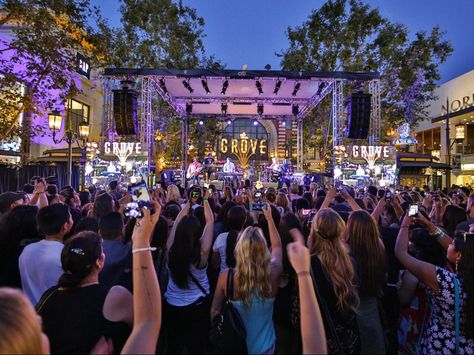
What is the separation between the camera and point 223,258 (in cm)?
338

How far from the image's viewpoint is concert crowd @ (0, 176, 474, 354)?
1383 millimetres

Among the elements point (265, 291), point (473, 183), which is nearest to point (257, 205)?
point (265, 291)

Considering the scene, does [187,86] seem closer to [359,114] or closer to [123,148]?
[123,148]

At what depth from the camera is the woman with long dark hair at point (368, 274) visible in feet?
7.39

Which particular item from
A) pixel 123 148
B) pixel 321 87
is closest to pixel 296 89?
pixel 321 87

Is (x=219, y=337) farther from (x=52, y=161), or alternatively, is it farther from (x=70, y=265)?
(x=52, y=161)

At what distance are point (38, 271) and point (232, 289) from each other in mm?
1320

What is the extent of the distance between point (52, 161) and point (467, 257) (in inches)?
729

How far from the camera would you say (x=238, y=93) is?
16938mm

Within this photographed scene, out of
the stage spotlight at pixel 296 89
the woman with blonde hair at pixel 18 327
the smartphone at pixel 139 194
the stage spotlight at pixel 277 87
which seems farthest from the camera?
the stage spotlight at pixel 296 89

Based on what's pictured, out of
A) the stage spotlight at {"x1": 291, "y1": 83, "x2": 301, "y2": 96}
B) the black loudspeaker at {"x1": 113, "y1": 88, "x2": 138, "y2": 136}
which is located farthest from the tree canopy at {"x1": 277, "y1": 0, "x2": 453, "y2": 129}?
the black loudspeaker at {"x1": 113, "y1": 88, "x2": 138, "y2": 136}

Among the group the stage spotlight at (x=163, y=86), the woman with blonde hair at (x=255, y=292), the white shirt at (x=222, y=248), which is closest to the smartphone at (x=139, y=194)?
the woman with blonde hair at (x=255, y=292)

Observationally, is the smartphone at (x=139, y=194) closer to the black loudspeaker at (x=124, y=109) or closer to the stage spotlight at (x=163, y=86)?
the black loudspeaker at (x=124, y=109)

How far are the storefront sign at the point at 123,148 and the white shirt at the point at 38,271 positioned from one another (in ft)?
36.8
